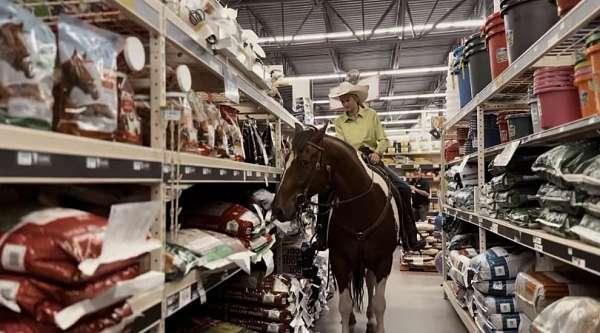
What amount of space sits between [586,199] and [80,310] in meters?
1.79

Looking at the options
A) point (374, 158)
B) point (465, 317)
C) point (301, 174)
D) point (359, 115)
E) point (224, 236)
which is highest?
point (359, 115)

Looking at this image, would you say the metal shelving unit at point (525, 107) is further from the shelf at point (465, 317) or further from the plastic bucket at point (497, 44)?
the plastic bucket at point (497, 44)

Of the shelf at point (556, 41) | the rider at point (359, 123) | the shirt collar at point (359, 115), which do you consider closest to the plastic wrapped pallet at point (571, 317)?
the shelf at point (556, 41)

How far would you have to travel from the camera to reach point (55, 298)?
948 millimetres

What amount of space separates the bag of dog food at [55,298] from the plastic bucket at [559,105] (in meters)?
2.05

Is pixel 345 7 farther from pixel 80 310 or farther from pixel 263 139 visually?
pixel 80 310

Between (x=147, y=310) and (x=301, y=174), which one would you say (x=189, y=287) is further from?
(x=301, y=174)

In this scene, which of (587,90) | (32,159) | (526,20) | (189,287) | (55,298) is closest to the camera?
(32,159)

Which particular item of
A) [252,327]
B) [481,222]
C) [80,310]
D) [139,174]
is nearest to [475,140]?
[481,222]

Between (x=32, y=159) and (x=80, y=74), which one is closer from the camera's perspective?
(x=32, y=159)

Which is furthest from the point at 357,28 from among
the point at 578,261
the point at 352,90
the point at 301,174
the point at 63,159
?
the point at 63,159

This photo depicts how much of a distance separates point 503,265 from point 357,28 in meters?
8.56

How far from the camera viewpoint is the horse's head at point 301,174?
2.70m

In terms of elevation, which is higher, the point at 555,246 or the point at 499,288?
the point at 555,246
